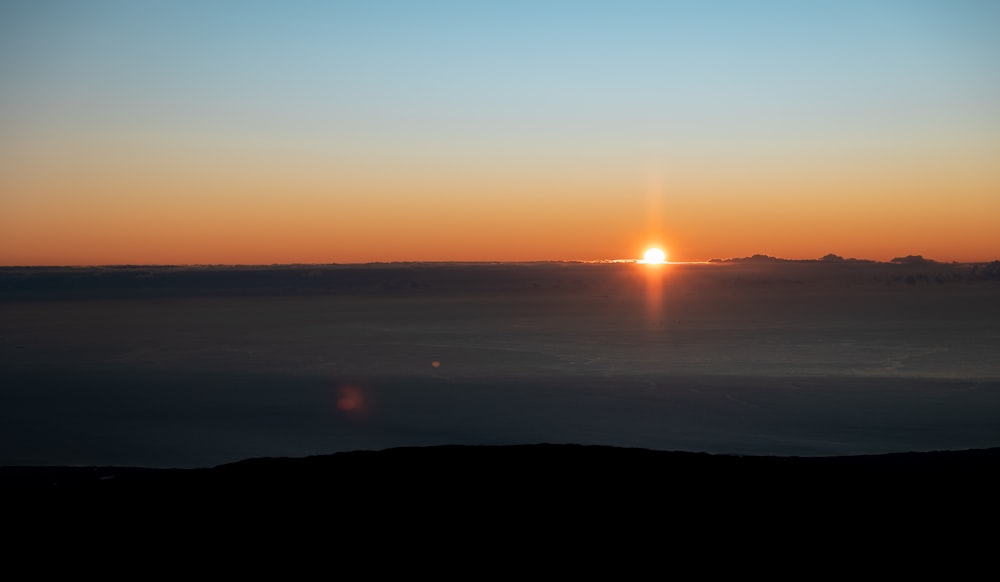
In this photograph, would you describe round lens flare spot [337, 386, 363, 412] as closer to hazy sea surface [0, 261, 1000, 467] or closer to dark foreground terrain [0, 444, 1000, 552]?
hazy sea surface [0, 261, 1000, 467]

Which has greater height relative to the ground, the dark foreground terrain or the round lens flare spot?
the dark foreground terrain

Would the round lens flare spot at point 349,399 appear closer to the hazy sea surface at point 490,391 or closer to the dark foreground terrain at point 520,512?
the hazy sea surface at point 490,391

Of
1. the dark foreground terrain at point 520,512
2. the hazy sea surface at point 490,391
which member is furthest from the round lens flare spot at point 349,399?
the dark foreground terrain at point 520,512

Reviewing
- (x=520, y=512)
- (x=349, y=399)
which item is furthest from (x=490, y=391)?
(x=520, y=512)

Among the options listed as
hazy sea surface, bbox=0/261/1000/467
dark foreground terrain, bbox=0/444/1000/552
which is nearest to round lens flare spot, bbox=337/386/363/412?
hazy sea surface, bbox=0/261/1000/467

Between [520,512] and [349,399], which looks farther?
[349,399]

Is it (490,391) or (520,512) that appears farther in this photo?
(490,391)

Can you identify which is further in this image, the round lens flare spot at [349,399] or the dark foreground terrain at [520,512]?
the round lens flare spot at [349,399]

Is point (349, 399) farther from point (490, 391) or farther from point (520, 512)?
point (520, 512)

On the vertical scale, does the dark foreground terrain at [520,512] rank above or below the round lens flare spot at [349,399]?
above

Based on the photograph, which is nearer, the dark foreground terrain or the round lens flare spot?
the dark foreground terrain

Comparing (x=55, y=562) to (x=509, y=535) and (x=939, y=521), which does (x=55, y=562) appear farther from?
(x=939, y=521)

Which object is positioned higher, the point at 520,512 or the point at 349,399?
the point at 520,512
